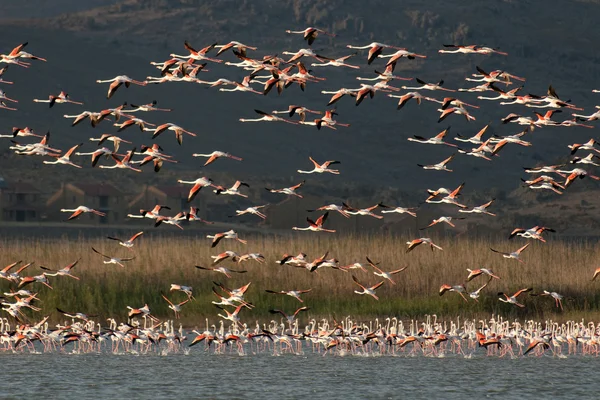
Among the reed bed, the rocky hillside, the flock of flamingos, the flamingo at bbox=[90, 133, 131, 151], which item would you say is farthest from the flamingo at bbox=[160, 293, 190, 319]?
the rocky hillside

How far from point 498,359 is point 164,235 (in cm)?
4261

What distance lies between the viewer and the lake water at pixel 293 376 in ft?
81.9

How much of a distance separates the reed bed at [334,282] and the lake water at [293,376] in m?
4.41

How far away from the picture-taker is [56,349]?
30156 mm

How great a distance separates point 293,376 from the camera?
88.0 feet

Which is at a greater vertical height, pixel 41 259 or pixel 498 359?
pixel 41 259

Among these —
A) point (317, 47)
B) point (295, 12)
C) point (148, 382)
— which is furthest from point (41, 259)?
point (295, 12)

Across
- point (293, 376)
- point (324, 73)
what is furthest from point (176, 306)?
point (324, 73)

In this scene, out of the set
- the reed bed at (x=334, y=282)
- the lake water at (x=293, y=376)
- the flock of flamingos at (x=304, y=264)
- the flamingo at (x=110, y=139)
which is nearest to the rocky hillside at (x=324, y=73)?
the reed bed at (x=334, y=282)

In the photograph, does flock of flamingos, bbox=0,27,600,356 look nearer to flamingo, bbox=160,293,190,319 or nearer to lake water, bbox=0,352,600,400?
flamingo, bbox=160,293,190,319

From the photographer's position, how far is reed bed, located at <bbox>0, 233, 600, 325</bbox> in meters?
34.0

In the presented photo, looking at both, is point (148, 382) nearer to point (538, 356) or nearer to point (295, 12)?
point (538, 356)

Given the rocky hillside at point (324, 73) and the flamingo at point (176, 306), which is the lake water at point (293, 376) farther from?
the rocky hillside at point (324, 73)

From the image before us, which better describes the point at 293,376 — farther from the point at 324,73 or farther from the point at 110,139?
the point at 324,73
